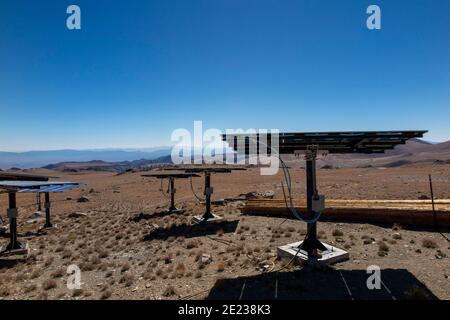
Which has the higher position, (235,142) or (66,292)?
(235,142)

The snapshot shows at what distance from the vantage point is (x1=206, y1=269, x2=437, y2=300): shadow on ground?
7.41 m

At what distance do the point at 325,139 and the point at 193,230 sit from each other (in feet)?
27.6

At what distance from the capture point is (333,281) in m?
8.33

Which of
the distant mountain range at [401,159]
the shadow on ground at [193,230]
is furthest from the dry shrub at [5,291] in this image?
the distant mountain range at [401,159]

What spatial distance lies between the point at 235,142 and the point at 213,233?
19.8 feet

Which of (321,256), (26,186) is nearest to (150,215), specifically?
(26,186)

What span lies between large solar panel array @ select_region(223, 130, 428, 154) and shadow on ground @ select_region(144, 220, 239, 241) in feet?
18.1

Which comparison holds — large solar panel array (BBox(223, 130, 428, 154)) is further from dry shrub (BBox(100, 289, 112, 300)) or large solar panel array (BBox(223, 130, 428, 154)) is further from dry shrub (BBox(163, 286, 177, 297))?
dry shrub (BBox(100, 289, 112, 300))

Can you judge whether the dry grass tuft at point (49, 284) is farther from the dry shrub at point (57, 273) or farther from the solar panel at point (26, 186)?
the solar panel at point (26, 186)

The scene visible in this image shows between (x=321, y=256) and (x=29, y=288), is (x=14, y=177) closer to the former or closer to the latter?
(x=29, y=288)

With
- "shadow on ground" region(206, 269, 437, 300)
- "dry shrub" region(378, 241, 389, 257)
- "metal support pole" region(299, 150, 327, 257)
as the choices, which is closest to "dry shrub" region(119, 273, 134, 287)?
"shadow on ground" region(206, 269, 437, 300)
